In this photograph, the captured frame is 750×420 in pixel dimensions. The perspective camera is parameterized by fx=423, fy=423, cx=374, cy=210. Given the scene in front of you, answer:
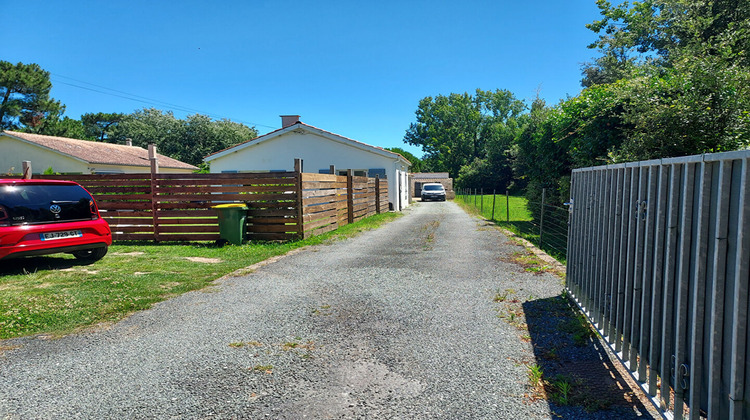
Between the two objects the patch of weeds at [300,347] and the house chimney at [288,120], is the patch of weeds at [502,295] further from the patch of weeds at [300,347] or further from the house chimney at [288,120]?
the house chimney at [288,120]

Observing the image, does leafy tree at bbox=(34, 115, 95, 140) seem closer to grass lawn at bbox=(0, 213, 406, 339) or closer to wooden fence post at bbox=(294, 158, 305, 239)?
grass lawn at bbox=(0, 213, 406, 339)

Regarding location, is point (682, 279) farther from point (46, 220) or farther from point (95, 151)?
point (95, 151)

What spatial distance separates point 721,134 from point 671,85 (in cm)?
150

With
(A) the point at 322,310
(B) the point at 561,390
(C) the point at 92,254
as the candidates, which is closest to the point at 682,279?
(B) the point at 561,390

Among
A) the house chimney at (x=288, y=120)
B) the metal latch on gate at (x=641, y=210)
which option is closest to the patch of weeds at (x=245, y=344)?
the metal latch on gate at (x=641, y=210)

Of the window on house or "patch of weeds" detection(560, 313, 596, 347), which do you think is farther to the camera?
the window on house

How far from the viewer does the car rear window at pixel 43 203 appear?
260 inches

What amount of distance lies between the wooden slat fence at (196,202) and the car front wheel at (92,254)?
2.62 metres

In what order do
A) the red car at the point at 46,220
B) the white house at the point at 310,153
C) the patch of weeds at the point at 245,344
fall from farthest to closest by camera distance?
the white house at the point at 310,153
the red car at the point at 46,220
the patch of weeds at the point at 245,344

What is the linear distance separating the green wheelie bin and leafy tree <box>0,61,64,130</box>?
3786 centimetres

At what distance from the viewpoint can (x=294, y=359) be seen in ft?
11.8

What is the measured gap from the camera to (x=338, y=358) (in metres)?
3.63

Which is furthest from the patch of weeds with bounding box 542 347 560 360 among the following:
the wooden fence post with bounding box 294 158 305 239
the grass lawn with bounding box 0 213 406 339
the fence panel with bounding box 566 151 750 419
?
the wooden fence post with bounding box 294 158 305 239

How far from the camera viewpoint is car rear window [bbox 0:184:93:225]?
6609 mm
